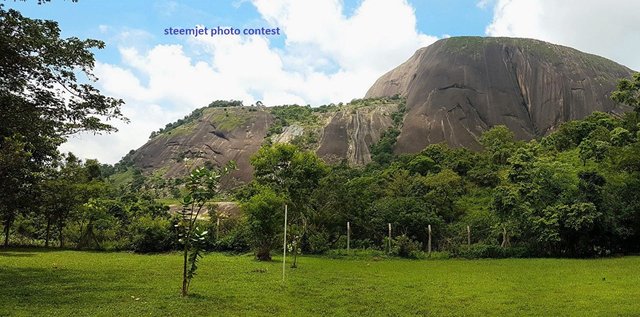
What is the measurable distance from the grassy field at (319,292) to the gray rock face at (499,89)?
51.6 m

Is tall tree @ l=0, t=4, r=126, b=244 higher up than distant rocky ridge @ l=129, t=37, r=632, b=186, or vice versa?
distant rocky ridge @ l=129, t=37, r=632, b=186

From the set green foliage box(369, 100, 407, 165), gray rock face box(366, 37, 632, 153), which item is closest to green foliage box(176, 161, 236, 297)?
green foliage box(369, 100, 407, 165)

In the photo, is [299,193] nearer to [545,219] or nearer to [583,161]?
[545,219]

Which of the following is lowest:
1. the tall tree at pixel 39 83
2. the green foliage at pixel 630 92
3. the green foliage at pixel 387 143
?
the tall tree at pixel 39 83

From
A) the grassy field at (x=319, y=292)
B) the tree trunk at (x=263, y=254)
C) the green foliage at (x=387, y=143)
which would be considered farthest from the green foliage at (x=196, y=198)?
the green foliage at (x=387, y=143)

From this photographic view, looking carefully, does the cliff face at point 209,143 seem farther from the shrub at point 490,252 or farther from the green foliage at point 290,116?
the shrub at point 490,252

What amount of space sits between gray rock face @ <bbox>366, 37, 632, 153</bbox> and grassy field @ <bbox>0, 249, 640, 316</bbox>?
5161 centimetres

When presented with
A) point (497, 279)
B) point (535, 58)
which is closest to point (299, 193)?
point (497, 279)

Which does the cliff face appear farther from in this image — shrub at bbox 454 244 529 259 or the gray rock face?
shrub at bbox 454 244 529 259

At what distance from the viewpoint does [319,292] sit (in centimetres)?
1225

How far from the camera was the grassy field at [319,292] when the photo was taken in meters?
9.39

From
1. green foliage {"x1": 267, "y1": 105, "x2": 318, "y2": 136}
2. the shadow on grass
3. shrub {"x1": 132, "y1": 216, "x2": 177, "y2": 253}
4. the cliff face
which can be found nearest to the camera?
the shadow on grass

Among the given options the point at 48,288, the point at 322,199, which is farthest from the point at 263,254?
the point at 48,288

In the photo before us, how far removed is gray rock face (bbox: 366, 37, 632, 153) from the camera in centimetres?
7050
